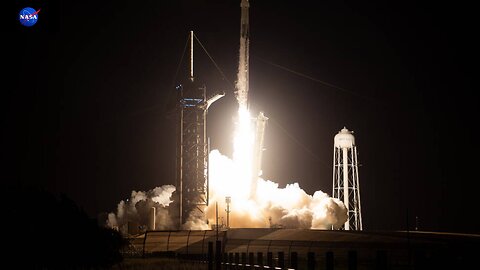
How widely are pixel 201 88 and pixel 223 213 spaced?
1556 cm

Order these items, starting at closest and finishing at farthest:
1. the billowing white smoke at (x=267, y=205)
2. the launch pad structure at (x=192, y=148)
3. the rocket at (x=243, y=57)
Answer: the rocket at (x=243, y=57) < the billowing white smoke at (x=267, y=205) < the launch pad structure at (x=192, y=148)

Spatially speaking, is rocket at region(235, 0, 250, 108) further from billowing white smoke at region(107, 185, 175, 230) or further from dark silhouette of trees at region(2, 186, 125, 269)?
dark silhouette of trees at region(2, 186, 125, 269)

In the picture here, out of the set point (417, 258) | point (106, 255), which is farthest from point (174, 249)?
point (417, 258)

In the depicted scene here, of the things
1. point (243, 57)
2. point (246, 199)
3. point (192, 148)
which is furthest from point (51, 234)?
point (246, 199)

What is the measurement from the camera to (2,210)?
89.2 ft

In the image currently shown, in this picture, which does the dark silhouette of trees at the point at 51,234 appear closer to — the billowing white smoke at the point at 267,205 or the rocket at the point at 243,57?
the rocket at the point at 243,57

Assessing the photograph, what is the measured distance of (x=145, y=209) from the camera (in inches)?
3627

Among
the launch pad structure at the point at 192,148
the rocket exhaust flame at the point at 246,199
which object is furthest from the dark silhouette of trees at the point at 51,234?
the launch pad structure at the point at 192,148

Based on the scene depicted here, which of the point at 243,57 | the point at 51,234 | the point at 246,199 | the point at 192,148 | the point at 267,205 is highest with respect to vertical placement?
the point at 243,57

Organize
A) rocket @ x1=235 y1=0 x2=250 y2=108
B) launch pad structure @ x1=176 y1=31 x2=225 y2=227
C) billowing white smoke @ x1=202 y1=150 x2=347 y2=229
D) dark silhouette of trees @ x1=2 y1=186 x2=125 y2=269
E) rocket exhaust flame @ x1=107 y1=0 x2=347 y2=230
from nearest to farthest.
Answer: dark silhouette of trees @ x1=2 y1=186 x2=125 y2=269 → rocket @ x1=235 y1=0 x2=250 y2=108 → rocket exhaust flame @ x1=107 y1=0 x2=347 y2=230 → billowing white smoke @ x1=202 y1=150 x2=347 y2=229 → launch pad structure @ x1=176 y1=31 x2=225 y2=227

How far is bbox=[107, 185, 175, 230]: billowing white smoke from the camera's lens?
286 ft

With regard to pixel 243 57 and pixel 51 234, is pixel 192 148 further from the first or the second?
pixel 51 234

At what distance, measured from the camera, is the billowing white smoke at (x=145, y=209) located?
87.2 metres

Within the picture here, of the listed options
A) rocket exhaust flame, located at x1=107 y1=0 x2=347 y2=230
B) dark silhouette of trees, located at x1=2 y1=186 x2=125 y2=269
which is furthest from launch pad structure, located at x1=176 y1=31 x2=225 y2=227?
dark silhouette of trees, located at x1=2 y1=186 x2=125 y2=269
